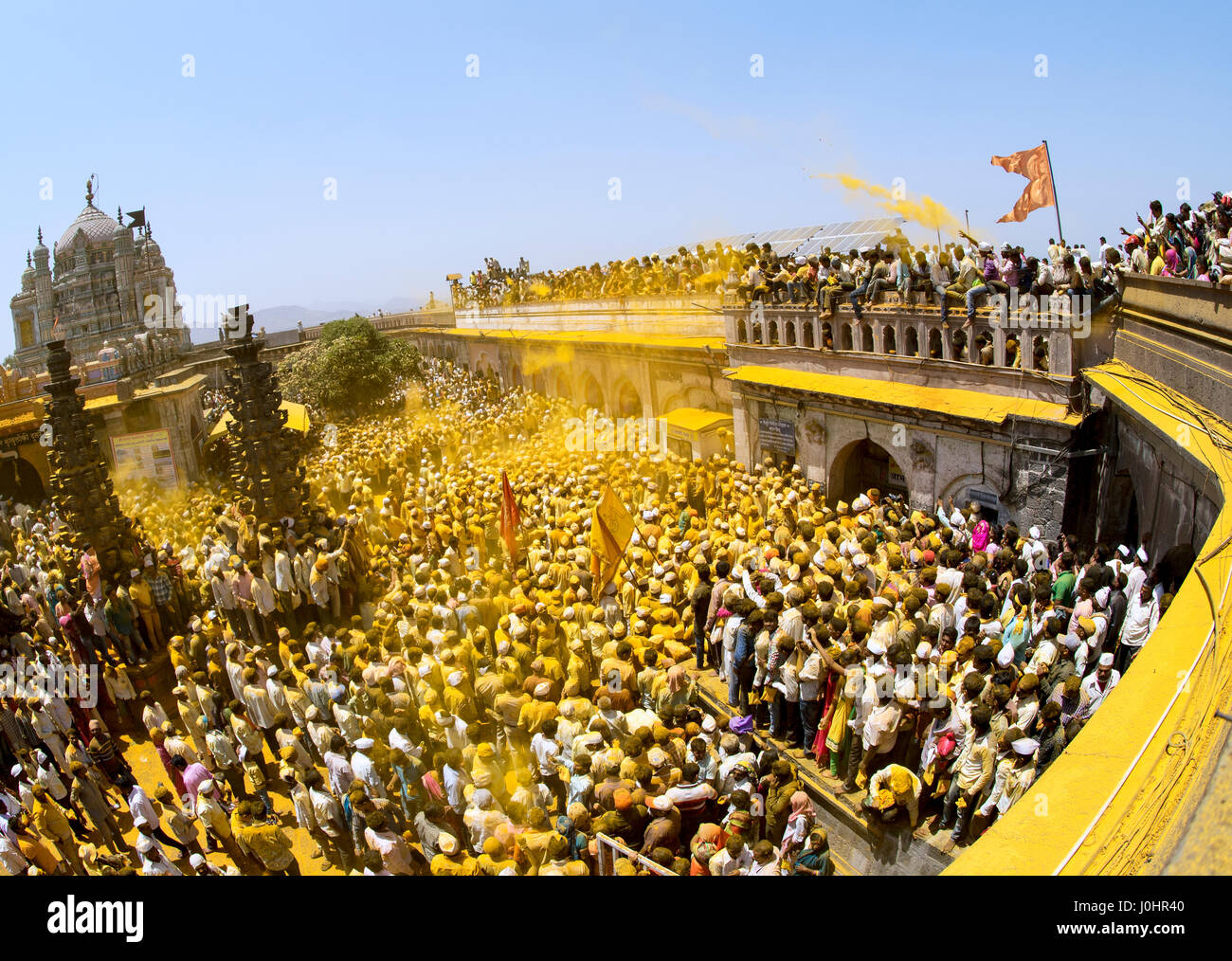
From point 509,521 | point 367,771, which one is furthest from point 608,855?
point 509,521

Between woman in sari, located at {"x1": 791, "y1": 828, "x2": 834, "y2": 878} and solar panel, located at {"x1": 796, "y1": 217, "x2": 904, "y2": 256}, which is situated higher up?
solar panel, located at {"x1": 796, "y1": 217, "x2": 904, "y2": 256}

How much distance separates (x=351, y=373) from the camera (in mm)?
39969

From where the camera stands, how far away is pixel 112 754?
10.6 m

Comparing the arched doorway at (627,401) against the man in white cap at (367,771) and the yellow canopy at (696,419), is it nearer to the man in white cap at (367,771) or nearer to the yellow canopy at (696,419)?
the yellow canopy at (696,419)

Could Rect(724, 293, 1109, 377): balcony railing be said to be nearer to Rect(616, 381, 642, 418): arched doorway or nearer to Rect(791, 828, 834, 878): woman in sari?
Rect(616, 381, 642, 418): arched doorway

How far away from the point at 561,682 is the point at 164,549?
10494 mm

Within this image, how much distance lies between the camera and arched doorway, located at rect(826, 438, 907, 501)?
16844mm

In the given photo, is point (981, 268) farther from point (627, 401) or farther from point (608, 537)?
point (627, 401)

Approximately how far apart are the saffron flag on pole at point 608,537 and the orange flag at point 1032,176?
28.6 ft

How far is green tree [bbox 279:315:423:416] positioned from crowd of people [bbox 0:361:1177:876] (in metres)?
24.6

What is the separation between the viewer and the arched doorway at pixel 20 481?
28328mm

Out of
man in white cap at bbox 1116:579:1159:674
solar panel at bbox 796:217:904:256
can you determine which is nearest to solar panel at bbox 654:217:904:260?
solar panel at bbox 796:217:904:256
